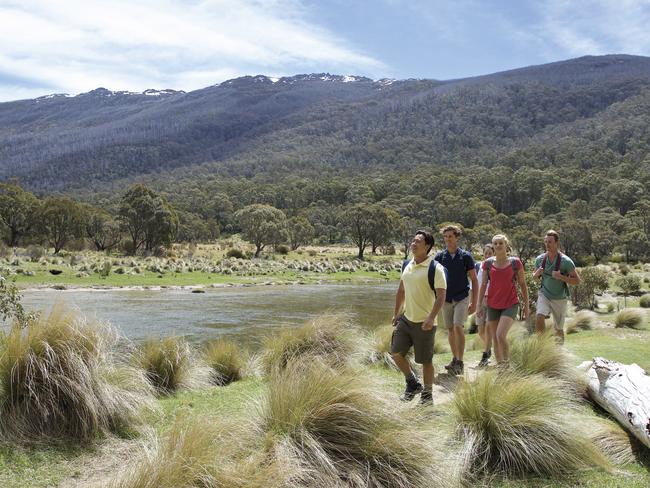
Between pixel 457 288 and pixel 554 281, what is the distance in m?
1.73

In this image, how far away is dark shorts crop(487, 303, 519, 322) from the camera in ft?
23.1

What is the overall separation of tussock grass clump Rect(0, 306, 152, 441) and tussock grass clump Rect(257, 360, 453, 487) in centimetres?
164

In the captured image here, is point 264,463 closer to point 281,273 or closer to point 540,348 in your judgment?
point 540,348

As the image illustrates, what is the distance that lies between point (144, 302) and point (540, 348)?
60.3ft

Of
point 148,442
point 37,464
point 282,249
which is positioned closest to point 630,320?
point 148,442

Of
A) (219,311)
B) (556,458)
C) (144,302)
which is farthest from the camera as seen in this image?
(144,302)

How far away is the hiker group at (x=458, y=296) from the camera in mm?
5656

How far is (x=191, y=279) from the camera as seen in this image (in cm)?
3084

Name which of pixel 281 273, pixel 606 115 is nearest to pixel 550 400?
pixel 281 273

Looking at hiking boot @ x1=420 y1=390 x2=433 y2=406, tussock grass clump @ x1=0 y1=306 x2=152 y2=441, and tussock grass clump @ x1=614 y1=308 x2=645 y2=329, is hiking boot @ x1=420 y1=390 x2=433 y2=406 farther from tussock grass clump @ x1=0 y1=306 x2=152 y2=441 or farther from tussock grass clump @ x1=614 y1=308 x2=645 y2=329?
tussock grass clump @ x1=614 y1=308 x2=645 y2=329

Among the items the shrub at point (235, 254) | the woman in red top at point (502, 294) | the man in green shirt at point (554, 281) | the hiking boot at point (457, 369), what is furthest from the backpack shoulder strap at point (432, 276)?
the shrub at point (235, 254)

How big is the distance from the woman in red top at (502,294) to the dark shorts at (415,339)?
168 centimetres

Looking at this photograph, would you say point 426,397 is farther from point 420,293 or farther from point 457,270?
point 457,270

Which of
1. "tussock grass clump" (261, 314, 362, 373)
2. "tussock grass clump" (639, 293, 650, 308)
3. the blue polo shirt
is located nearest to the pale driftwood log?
the blue polo shirt
